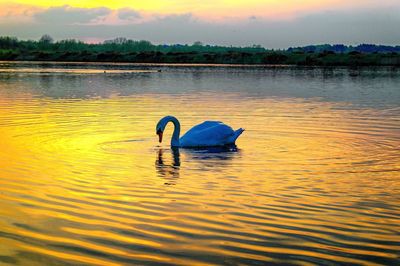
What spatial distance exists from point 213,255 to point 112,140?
904cm

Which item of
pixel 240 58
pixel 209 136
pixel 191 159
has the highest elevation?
pixel 240 58

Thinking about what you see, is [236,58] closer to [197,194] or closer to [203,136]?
[203,136]

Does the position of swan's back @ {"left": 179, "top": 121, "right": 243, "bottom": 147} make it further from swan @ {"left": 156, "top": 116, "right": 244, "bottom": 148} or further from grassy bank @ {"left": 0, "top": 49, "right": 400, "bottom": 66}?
grassy bank @ {"left": 0, "top": 49, "right": 400, "bottom": 66}

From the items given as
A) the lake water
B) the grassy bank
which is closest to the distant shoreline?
the grassy bank

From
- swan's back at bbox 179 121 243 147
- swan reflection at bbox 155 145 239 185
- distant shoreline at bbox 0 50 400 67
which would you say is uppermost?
distant shoreline at bbox 0 50 400 67

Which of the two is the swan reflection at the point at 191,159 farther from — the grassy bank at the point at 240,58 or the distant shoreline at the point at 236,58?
the grassy bank at the point at 240,58

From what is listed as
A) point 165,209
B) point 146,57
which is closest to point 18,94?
point 165,209

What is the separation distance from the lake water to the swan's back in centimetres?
46

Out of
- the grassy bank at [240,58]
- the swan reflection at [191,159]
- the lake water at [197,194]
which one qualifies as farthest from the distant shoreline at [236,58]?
the swan reflection at [191,159]

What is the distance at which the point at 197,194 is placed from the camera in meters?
10.0

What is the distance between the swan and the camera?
15.0 meters

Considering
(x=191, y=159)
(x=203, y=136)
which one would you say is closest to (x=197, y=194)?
(x=191, y=159)

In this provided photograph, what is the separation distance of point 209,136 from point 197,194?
513cm

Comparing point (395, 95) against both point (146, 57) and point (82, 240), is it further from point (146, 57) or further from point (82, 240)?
point (146, 57)
